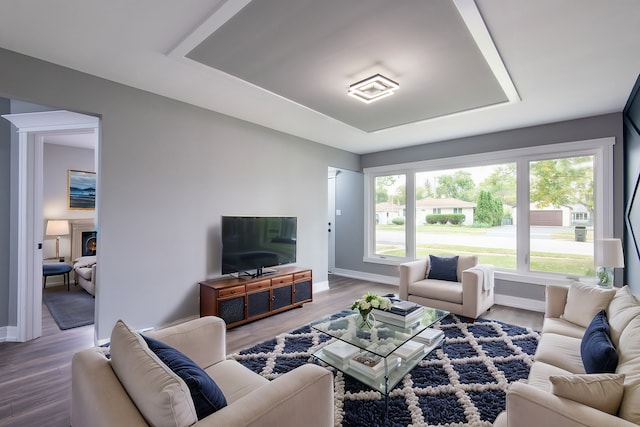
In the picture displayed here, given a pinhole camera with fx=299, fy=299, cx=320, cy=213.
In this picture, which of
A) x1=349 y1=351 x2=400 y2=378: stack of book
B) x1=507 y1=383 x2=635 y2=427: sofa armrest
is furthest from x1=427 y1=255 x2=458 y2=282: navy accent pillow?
x1=507 y1=383 x2=635 y2=427: sofa armrest

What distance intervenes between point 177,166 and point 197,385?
9.55 feet

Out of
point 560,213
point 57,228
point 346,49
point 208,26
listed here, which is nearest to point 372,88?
point 346,49

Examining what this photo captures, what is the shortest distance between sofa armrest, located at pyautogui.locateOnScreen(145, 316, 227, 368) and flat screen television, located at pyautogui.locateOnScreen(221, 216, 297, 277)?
1.87 meters

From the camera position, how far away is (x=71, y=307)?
13.8ft

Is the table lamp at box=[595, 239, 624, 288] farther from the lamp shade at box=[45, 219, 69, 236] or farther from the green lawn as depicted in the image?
the lamp shade at box=[45, 219, 69, 236]

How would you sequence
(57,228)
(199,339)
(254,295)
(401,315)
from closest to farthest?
(199,339) → (401,315) → (254,295) → (57,228)

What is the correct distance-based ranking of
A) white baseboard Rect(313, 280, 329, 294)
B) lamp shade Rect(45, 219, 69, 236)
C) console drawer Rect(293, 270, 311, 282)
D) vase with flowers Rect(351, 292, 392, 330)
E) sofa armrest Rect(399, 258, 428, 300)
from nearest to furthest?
1. vase with flowers Rect(351, 292, 392, 330)
2. sofa armrest Rect(399, 258, 428, 300)
3. console drawer Rect(293, 270, 311, 282)
4. white baseboard Rect(313, 280, 329, 294)
5. lamp shade Rect(45, 219, 69, 236)

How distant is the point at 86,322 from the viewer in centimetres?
367

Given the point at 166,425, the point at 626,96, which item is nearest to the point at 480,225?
the point at 626,96

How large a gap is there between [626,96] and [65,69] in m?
5.66

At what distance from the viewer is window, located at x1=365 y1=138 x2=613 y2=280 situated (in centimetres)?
397

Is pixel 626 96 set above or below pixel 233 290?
above

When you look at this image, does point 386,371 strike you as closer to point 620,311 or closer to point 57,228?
point 620,311

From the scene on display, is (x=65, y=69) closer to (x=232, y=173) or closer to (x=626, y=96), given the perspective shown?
(x=232, y=173)
